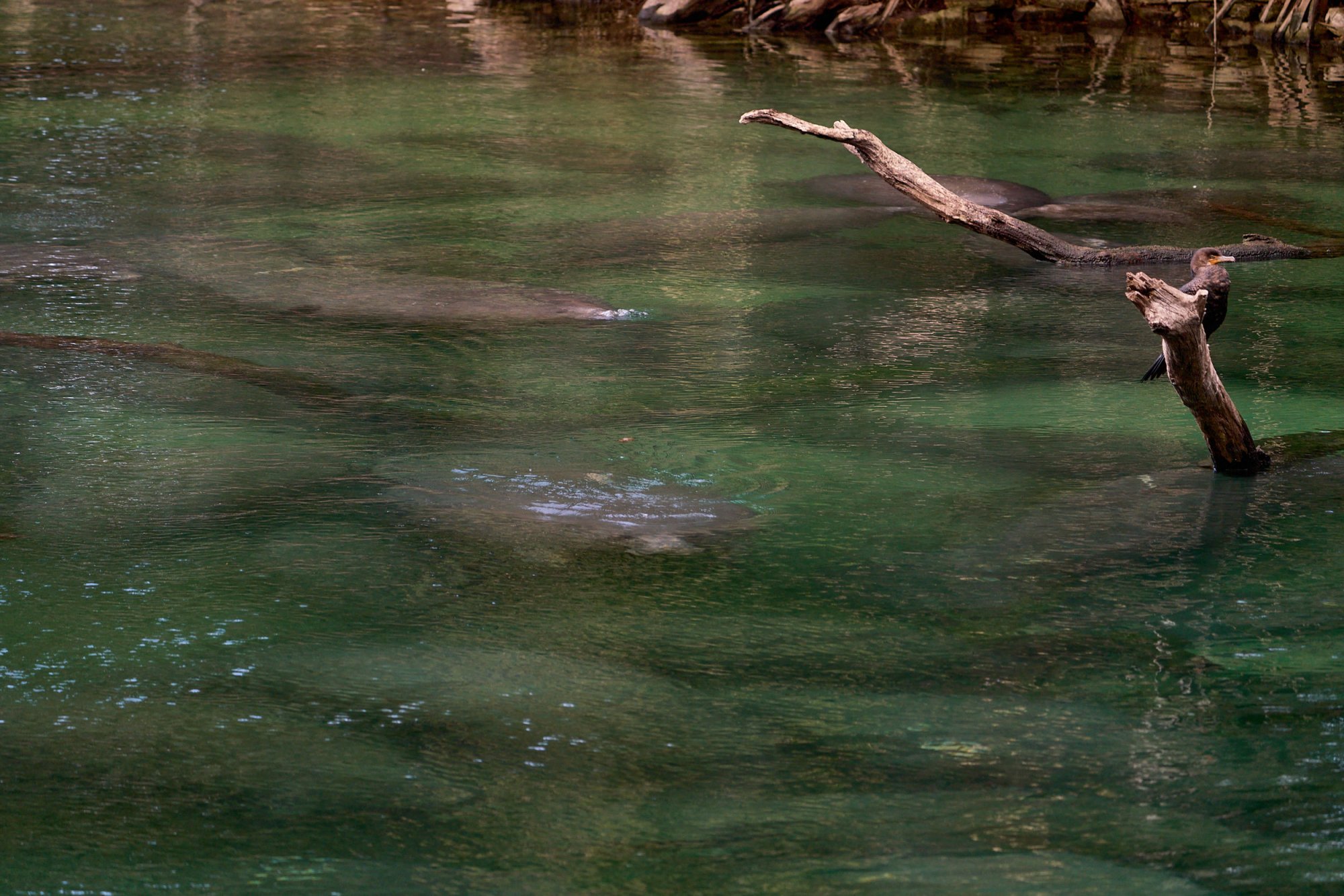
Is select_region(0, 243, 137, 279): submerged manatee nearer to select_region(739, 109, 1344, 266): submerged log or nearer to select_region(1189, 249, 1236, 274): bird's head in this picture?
select_region(739, 109, 1344, 266): submerged log

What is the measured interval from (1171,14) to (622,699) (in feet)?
56.7

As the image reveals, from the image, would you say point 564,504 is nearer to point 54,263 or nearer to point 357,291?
point 357,291

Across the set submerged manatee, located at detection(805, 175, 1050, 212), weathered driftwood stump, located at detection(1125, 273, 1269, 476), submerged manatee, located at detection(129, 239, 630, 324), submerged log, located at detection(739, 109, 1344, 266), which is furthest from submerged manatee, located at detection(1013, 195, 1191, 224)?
weathered driftwood stump, located at detection(1125, 273, 1269, 476)

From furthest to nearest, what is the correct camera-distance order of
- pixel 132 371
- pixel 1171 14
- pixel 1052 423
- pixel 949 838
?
1. pixel 1171 14
2. pixel 132 371
3. pixel 1052 423
4. pixel 949 838

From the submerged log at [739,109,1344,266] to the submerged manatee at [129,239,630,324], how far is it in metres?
1.22

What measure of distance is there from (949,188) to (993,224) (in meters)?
2.57

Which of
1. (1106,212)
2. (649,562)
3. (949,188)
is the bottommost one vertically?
(649,562)

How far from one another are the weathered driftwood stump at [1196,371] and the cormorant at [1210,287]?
0.34 m

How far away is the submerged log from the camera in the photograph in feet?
22.0

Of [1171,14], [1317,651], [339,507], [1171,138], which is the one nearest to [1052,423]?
[1317,651]

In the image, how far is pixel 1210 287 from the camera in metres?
5.81

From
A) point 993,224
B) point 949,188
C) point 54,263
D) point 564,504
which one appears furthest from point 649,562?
point 949,188

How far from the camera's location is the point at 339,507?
524 cm

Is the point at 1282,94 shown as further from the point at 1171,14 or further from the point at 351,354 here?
the point at 351,354
